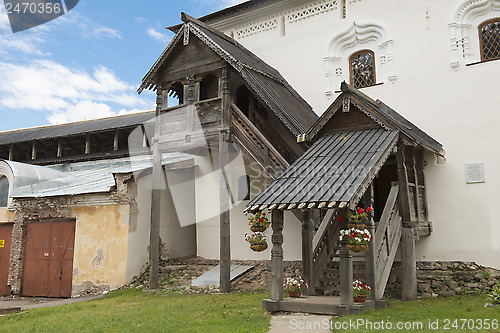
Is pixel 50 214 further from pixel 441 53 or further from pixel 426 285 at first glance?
pixel 441 53

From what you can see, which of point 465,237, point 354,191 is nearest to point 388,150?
point 354,191

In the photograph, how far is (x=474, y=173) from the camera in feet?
36.6

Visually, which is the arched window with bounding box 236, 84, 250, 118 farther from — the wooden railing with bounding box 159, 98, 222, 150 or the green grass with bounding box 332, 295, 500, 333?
the green grass with bounding box 332, 295, 500, 333

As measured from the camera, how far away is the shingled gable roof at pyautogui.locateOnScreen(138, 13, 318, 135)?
36.7 ft

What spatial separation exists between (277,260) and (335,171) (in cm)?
193

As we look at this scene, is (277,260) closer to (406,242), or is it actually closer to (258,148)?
(406,242)

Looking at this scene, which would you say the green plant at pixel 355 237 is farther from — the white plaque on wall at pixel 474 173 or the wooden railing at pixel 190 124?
the wooden railing at pixel 190 124

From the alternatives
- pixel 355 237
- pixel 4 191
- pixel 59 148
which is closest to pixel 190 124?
pixel 355 237

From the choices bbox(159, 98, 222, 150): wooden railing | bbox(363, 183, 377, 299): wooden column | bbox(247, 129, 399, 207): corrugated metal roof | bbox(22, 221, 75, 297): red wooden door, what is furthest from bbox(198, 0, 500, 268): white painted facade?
bbox(22, 221, 75, 297): red wooden door

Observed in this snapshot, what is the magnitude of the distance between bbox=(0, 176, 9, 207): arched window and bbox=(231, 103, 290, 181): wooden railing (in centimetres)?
857

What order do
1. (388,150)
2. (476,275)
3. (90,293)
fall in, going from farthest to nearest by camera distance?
1. (90,293)
2. (476,275)
3. (388,150)

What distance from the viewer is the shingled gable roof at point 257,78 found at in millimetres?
11195

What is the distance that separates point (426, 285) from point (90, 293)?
902cm

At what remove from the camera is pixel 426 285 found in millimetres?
10820
